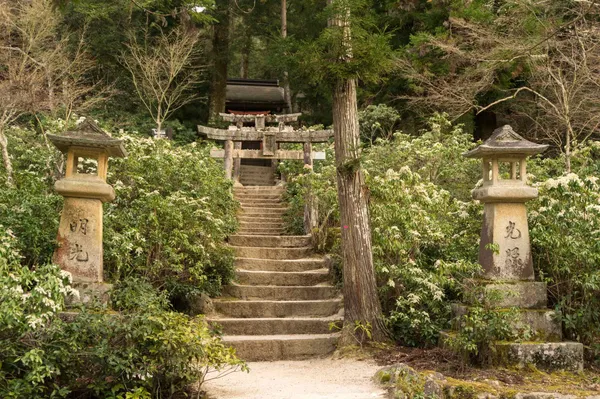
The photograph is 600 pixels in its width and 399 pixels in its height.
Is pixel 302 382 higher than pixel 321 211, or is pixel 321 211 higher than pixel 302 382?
pixel 321 211

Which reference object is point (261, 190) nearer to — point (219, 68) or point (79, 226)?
point (219, 68)

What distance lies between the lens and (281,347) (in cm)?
841

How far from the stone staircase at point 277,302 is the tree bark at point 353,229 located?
1.92ft

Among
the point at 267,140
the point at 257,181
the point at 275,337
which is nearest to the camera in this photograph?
the point at 275,337

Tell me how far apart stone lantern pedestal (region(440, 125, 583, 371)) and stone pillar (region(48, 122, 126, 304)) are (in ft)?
13.7

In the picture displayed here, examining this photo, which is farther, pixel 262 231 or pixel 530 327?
pixel 262 231

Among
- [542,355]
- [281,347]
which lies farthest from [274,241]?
[542,355]

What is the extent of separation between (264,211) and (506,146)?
8.12m

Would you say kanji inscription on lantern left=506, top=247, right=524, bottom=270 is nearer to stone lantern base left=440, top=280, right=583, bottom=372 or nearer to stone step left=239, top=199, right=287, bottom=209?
stone lantern base left=440, top=280, right=583, bottom=372

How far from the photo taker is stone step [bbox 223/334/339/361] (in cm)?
832

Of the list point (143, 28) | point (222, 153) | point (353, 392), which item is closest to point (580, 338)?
point (353, 392)

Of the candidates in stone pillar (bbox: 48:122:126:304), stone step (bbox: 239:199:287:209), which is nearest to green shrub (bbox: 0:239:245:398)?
stone pillar (bbox: 48:122:126:304)

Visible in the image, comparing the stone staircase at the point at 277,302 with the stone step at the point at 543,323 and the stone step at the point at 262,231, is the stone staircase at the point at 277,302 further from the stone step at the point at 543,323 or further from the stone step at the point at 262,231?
the stone step at the point at 543,323

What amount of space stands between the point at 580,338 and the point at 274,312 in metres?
4.18
